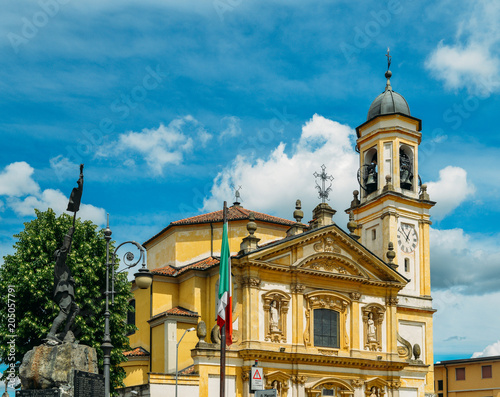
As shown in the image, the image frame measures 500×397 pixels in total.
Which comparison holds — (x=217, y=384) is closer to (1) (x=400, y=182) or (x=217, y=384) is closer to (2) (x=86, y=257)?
(2) (x=86, y=257)

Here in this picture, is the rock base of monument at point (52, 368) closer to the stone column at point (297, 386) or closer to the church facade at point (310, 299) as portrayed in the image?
the church facade at point (310, 299)

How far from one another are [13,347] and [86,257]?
16.6 feet

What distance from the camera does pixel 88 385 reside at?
16609mm

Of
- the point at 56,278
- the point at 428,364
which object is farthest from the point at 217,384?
the point at 56,278

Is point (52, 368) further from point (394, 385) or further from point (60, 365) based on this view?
point (394, 385)

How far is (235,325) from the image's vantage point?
3712cm

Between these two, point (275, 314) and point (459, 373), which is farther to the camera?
point (459, 373)

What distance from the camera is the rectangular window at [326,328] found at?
3925cm

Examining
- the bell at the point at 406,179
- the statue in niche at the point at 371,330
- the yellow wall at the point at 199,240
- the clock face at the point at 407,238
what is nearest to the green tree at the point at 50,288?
the yellow wall at the point at 199,240

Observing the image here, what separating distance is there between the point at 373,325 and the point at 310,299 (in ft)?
16.4

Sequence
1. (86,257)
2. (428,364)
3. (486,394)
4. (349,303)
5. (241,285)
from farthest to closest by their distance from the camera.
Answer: (486,394) < (428,364) < (349,303) < (241,285) < (86,257)

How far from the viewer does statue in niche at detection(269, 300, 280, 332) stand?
37.7 metres

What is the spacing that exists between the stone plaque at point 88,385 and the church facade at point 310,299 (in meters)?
16.9

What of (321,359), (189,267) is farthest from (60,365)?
(189,267)
